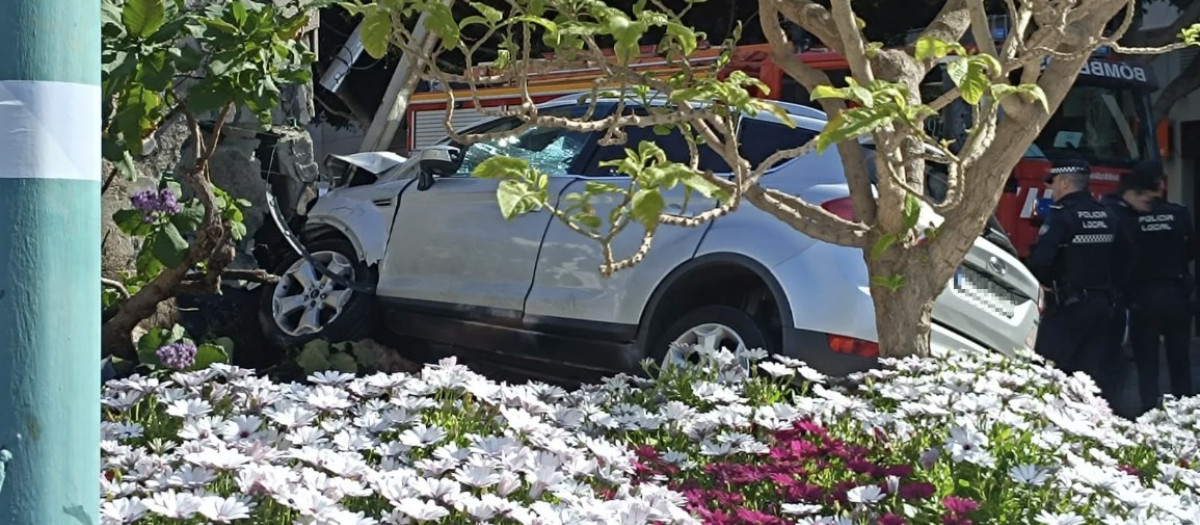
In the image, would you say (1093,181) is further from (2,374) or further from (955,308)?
(2,374)

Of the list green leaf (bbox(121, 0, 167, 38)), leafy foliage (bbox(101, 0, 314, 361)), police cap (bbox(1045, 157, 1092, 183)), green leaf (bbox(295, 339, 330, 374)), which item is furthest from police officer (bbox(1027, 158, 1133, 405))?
green leaf (bbox(121, 0, 167, 38))

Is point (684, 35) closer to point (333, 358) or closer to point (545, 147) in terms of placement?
point (333, 358)

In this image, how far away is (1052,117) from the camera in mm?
11031

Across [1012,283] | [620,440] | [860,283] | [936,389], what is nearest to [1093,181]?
[1012,283]

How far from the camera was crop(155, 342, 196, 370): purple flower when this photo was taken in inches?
183

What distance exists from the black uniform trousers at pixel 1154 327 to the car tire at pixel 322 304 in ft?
16.1

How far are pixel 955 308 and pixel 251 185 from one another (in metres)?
4.33

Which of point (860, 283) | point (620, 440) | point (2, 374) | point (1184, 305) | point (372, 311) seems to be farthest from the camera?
point (1184, 305)

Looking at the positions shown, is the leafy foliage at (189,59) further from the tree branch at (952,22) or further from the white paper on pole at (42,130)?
the white paper on pole at (42,130)

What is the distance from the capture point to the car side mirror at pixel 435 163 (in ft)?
24.6

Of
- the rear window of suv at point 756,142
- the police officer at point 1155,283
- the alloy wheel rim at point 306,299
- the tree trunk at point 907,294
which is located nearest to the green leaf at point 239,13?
the rear window of suv at point 756,142

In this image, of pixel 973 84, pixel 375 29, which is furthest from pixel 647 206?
pixel 375 29

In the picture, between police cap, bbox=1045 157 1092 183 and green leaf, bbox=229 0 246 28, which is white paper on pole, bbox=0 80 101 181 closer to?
green leaf, bbox=229 0 246 28

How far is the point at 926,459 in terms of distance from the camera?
311 centimetres
